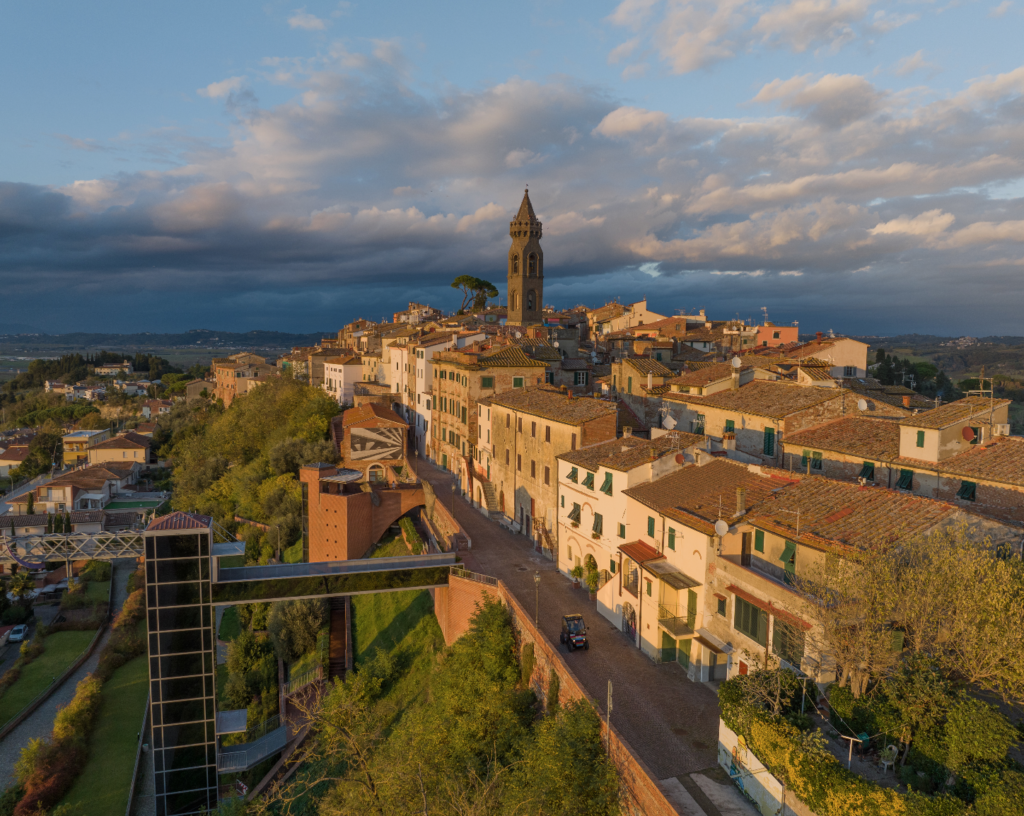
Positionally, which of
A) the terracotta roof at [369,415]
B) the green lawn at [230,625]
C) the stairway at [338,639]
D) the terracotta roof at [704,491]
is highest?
the terracotta roof at [704,491]

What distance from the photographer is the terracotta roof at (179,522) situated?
83.5 feet

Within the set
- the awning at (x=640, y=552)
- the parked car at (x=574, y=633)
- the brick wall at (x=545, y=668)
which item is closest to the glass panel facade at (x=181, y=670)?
the brick wall at (x=545, y=668)

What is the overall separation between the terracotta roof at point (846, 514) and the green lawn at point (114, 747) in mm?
30618

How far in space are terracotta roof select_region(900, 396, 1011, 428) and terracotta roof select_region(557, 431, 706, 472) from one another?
743 centimetres

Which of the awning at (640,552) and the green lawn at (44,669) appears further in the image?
the green lawn at (44,669)

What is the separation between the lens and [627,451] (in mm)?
26812

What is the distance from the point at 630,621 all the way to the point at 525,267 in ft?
201

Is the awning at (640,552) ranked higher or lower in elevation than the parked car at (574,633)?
higher

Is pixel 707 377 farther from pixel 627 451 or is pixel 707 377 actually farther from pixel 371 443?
pixel 371 443

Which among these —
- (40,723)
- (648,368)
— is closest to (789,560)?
(648,368)

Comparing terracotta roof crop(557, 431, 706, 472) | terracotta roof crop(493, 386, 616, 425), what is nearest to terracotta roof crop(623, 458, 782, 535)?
terracotta roof crop(557, 431, 706, 472)

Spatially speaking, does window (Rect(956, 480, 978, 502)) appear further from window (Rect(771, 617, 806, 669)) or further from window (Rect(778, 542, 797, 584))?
window (Rect(771, 617, 806, 669))

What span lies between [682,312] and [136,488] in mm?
71712

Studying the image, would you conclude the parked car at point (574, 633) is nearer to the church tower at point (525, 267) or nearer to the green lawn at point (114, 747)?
the green lawn at point (114, 747)
